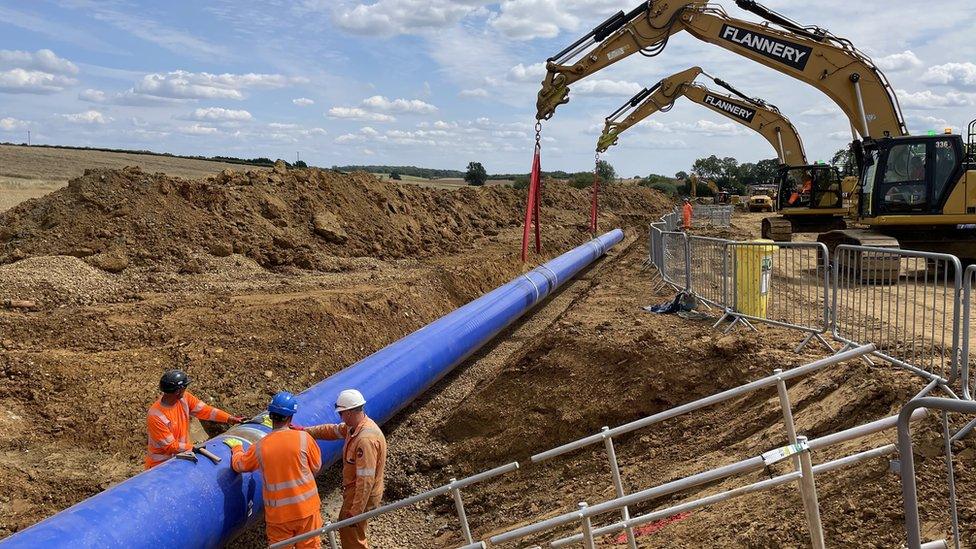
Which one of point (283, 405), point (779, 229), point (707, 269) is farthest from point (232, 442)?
point (779, 229)

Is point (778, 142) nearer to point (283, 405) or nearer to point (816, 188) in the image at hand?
point (816, 188)

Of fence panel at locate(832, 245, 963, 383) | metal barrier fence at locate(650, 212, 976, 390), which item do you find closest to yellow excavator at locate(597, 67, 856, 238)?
metal barrier fence at locate(650, 212, 976, 390)

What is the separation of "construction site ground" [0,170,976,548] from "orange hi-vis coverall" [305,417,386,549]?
121 cm

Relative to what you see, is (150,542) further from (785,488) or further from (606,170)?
(606,170)

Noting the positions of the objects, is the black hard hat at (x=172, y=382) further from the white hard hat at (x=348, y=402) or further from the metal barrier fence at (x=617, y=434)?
the metal barrier fence at (x=617, y=434)

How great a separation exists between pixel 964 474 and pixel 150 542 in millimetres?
4860

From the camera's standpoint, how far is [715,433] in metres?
6.37

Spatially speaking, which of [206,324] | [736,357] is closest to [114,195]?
[206,324]

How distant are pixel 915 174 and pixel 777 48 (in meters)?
3.68

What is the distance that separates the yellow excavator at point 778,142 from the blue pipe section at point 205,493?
15560mm

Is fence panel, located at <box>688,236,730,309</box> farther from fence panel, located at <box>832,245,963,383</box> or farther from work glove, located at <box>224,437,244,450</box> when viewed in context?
work glove, located at <box>224,437,244,450</box>

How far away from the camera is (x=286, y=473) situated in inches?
184

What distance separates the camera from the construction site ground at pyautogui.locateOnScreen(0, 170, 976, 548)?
5086 millimetres

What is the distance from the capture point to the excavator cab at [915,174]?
1262 centimetres
